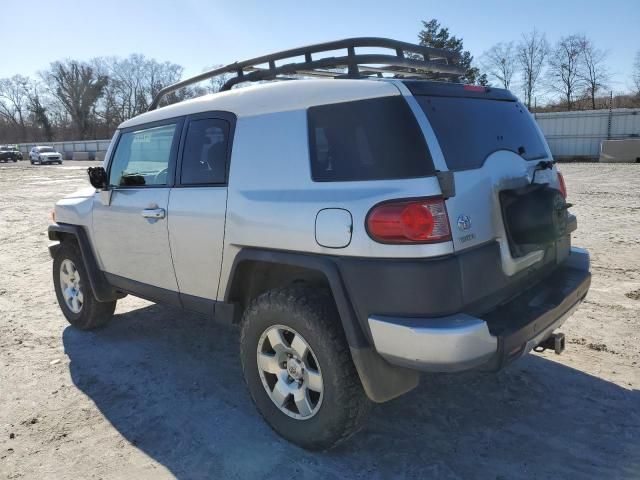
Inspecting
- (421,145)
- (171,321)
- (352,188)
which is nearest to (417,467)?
(352,188)

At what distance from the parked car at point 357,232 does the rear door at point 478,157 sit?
0.04ft

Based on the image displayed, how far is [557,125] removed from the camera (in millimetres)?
29016

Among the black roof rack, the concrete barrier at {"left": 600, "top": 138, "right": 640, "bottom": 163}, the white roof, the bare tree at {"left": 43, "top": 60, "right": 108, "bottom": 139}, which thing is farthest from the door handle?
the bare tree at {"left": 43, "top": 60, "right": 108, "bottom": 139}

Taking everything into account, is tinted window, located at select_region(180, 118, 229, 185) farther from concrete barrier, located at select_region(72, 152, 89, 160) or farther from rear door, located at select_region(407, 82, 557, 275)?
concrete barrier, located at select_region(72, 152, 89, 160)

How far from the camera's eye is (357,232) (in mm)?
2451

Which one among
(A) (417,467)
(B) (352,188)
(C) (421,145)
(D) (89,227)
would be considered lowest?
(A) (417,467)

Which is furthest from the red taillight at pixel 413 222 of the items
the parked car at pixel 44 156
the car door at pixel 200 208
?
the parked car at pixel 44 156

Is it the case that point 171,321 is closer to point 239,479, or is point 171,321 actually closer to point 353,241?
point 239,479

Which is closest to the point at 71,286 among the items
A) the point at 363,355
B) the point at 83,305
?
the point at 83,305

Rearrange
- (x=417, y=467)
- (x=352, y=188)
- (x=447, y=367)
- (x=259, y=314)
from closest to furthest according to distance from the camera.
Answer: (x=447, y=367) → (x=352, y=188) → (x=417, y=467) → (x=259, y=314)

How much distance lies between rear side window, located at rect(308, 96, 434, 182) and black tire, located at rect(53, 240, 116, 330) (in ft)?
9.88

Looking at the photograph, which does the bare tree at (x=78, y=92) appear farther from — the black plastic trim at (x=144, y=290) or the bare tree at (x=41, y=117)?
the black plastic trim at (x=144, y=290)

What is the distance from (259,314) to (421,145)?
132 cm

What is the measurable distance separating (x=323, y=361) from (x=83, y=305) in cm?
308
